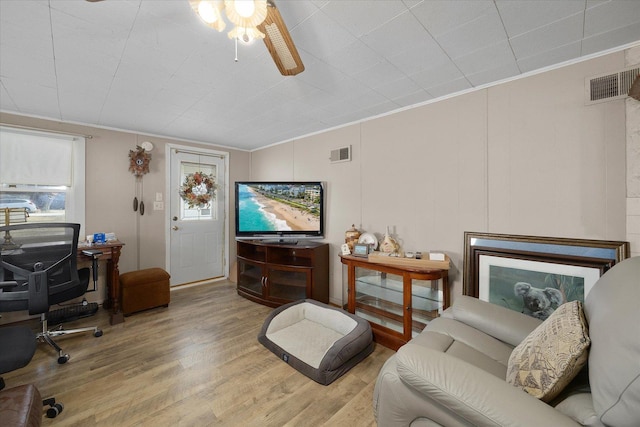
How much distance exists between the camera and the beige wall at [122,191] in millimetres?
3211

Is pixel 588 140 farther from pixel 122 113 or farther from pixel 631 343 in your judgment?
pixel 122 113

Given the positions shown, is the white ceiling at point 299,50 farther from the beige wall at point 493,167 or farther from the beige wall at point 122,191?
the beige wall at point 122,191

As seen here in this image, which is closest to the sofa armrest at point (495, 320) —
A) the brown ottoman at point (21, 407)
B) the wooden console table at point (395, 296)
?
the wooden console table at point (395, 296)

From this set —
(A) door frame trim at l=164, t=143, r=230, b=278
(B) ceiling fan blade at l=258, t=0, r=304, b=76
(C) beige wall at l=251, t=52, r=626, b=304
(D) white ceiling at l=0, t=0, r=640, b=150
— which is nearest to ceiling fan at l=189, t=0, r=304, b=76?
(B) ceiling fan blade at l=258, t=0, r=304, b=76

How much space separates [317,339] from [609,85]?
2.87 meters

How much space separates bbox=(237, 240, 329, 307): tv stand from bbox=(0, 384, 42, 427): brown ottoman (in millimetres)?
2130

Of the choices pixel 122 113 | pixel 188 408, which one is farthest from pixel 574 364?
pixel 122 113

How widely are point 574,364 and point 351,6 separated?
1.83 meters

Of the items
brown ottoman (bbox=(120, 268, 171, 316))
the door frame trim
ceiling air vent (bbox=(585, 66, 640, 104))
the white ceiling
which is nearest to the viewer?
the white ceiling

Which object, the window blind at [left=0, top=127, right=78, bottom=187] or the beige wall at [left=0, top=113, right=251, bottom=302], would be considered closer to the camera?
the window blind at [left=0, top=127, right=78, bottom=187]

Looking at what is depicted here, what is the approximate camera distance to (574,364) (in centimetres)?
92

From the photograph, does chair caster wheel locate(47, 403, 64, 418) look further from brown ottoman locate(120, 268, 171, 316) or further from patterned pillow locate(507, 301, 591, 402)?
patterned pillow locate(507, 301, 591, 402)

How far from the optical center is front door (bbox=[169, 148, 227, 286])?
391 centimetres

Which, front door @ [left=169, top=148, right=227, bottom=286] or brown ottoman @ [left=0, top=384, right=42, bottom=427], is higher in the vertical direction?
front door @ [left=169, top=148, right=227, bottom=286]
